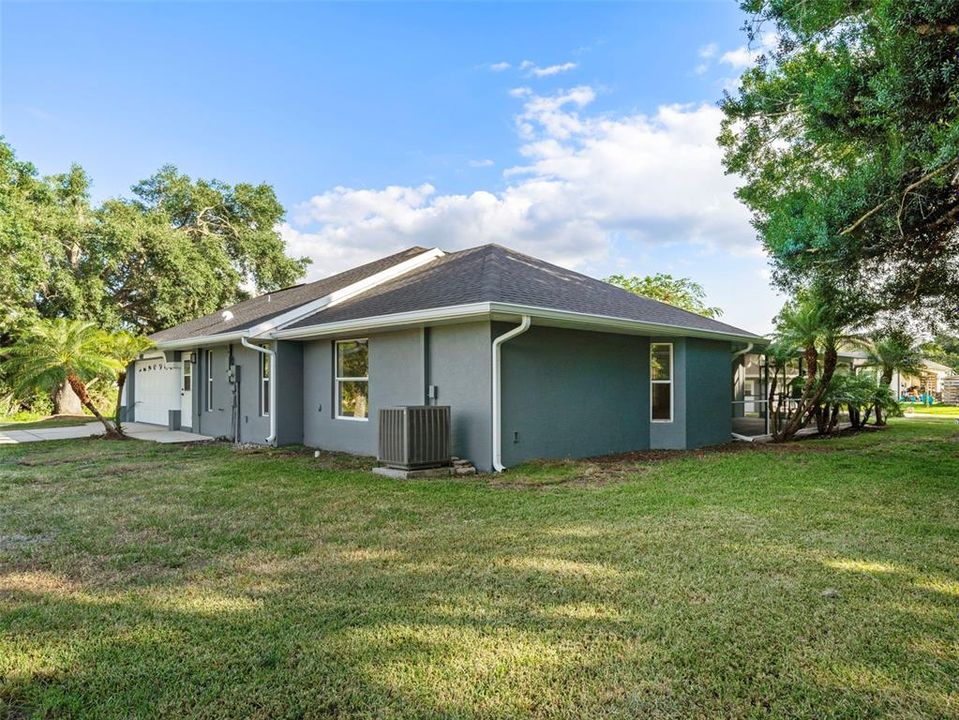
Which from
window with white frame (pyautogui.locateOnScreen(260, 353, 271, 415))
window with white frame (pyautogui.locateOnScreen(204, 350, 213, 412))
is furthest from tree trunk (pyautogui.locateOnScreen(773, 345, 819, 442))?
window with white frame (pyautogui.locateOnScreen(204, 350, 213, 412))

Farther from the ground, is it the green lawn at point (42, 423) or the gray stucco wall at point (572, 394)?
the gray stucco wall at point (572, 394)

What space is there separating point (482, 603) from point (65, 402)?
25.3 metres

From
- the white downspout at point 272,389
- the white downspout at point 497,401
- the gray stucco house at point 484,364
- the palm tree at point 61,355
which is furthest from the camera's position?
the palm tree at point 61,355

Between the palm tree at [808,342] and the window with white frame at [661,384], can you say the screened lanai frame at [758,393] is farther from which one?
the window with white frame at [661,384]

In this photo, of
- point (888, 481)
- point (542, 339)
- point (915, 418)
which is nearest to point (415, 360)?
point (542, 339)

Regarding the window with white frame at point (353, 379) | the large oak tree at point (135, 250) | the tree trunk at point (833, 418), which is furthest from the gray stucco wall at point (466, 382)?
the large oak tree at point (135, 250)

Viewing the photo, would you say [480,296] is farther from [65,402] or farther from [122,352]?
[65,402]

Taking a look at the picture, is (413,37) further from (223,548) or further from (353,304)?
(223,548)

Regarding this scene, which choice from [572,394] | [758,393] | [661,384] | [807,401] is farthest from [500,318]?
[758,393]

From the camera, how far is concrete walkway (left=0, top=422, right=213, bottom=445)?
13.2 meters

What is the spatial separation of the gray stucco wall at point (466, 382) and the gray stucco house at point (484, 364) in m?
0.02

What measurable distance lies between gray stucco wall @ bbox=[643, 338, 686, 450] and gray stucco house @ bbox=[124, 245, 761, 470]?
0.02 m

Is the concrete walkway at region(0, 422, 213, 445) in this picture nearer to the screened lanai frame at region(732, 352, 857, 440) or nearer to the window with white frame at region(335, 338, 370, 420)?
the window with white frame at region(335, 338, 370, 420)

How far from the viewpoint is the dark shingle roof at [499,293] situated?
8867mm
